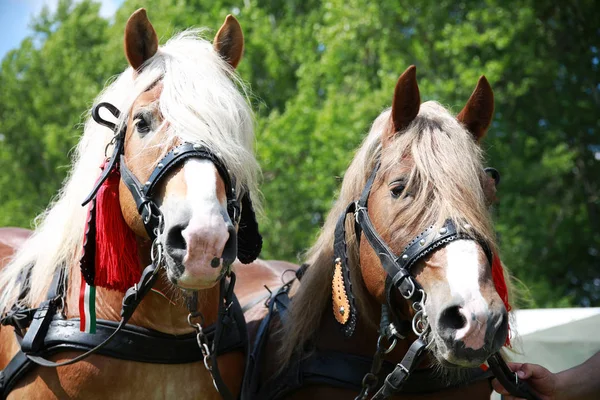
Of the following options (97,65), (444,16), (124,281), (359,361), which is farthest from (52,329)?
(97,65)

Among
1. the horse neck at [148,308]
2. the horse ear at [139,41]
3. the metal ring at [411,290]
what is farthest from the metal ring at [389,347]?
the horse ear at [139,41]

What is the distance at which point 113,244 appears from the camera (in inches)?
118

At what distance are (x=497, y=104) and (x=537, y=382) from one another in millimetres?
12352

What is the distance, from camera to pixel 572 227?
1541 centimetres

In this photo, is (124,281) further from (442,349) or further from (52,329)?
(442,349)

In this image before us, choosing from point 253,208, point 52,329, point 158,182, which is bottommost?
point 52,329

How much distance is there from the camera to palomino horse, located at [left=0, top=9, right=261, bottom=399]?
285 cm

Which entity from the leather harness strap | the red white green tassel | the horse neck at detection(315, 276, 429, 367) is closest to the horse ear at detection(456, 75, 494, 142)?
the horse neck at detection(315, 276, 429, 367)

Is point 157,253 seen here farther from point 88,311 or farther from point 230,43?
point 230,43

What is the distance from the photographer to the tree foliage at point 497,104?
13273 millimetres

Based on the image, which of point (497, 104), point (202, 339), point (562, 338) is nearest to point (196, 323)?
point (202, 339)

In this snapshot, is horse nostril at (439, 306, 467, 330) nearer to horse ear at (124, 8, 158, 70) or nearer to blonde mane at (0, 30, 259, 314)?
blonde mane at (0, 30, 259, 314)

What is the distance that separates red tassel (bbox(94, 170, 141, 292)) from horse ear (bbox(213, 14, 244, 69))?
2.57 feet

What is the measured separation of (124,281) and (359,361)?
1107mm
